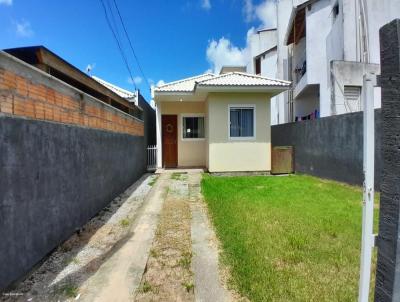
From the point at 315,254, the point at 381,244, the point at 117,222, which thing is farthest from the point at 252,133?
the point at 381,244

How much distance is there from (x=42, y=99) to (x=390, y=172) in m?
4.14

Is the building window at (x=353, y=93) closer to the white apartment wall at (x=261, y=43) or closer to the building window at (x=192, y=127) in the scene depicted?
the building window at (x=192, y=127)

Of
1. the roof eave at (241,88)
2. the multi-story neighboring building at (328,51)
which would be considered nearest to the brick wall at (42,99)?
the roof eave at (241,88)

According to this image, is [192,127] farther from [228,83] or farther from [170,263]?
[170,263]

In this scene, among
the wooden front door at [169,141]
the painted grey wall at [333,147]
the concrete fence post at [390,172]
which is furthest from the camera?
the wooden front door at [169,141]

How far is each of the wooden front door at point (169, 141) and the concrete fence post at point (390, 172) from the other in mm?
13593

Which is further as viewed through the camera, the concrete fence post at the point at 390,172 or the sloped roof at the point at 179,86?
the sloped roof at the point at 179,86

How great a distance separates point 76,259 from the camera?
14.2 ft

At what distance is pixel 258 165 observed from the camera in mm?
12688

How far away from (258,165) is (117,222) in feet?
24.9

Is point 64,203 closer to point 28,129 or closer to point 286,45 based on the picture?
point 28,129

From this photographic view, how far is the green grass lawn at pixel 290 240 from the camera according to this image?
10.9ft

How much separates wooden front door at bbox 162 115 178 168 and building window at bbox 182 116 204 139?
48cm

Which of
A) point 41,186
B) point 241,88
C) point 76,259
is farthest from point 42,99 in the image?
point 241,88
